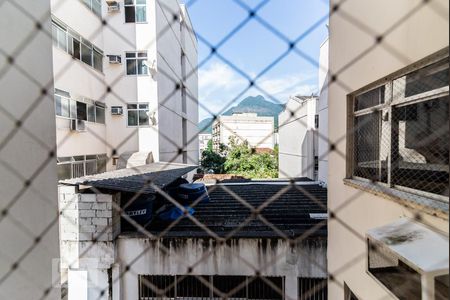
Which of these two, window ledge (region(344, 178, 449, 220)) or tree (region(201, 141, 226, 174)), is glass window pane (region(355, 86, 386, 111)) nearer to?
window ledge (region(344, 178, 449, 220))

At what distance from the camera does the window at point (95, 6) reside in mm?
5129

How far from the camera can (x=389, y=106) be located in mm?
1415

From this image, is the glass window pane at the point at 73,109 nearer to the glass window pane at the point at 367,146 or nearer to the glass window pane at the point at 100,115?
the glass window pane at the point at 100,115

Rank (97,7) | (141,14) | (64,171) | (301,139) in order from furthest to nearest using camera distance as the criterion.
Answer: (301,139) < (141,14) < (97,7) < (64,171)

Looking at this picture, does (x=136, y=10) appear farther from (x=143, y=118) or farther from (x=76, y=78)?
(x=143, y=118)

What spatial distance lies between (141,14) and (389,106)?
5.83 m

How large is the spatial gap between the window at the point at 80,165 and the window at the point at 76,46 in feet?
6.26

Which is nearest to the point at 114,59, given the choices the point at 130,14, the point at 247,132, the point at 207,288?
the point at 130,14

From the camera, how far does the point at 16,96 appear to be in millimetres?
790

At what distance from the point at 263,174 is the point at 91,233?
7532 millimetres

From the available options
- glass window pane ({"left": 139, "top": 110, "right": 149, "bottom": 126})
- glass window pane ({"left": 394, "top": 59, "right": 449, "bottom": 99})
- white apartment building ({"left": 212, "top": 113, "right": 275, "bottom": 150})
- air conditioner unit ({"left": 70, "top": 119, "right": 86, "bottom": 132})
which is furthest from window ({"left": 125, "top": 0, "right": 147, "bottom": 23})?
glass window pane ({"left": 394, "top": 59, "right": 449, "bottom": 99})

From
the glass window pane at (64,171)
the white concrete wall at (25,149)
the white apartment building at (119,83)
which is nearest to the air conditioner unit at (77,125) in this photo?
the white apartment building at (119,83)

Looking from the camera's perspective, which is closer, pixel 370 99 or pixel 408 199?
pixel 408 199

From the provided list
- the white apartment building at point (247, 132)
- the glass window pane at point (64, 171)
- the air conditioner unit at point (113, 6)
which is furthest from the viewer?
the air conditioner unit at point (113, 6)
